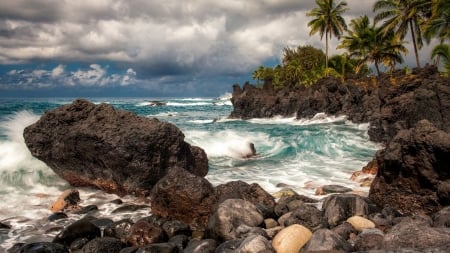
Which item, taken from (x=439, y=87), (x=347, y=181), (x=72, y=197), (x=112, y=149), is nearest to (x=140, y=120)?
(x=112, y=149)

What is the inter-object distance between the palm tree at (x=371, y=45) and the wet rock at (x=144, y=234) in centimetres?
4611

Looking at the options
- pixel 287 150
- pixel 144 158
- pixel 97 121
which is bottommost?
pixel 287 150

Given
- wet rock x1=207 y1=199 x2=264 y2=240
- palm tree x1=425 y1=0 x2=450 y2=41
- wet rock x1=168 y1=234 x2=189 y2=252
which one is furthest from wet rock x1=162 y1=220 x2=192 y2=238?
palm tree x1=425 y1=0 x2=450 y2=41

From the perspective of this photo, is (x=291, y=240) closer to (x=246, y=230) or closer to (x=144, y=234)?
(x=246, y=230)

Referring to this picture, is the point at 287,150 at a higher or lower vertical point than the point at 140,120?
lower

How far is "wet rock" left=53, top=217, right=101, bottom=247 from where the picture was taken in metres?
7.20

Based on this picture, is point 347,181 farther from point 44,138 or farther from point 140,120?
point 44,138

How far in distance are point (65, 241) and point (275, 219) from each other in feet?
13.7

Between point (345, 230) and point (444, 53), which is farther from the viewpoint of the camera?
point (444, 53)

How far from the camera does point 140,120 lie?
38.3 ft

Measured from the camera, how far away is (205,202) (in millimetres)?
8672

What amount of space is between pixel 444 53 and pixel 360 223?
35.7 metres

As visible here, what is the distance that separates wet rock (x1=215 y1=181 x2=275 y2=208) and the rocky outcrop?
1402 centimetres

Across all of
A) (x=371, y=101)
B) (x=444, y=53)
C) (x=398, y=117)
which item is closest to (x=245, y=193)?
(x=398, y=117)
